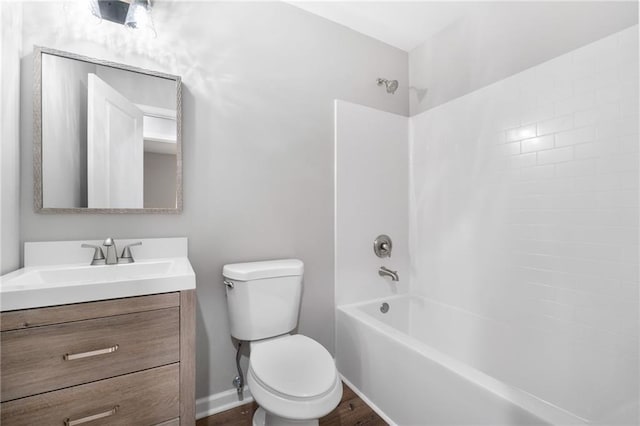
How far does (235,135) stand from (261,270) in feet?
2.63

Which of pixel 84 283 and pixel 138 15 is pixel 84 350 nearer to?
pixel 84 283

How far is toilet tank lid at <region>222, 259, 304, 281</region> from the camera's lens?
1.53 metres

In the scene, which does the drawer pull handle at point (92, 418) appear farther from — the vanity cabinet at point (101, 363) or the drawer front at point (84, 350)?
the drawer front at point (84, 350)

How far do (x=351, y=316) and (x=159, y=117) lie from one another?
1.61m

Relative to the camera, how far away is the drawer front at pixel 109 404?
90 centimetres

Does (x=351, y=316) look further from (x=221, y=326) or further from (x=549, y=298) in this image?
(x=549, y=298)

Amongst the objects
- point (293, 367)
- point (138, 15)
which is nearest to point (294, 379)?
point (293, 367)

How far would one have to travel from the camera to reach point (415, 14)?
6.56ft

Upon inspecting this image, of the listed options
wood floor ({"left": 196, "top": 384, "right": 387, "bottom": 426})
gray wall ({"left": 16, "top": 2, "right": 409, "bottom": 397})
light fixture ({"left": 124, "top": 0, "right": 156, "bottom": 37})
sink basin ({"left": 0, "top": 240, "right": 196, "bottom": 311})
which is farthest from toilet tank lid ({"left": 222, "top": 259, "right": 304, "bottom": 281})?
light fixture ({"left": 124, "top": 0, "right": 156, "bottom": 37})

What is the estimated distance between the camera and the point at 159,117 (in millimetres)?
1529

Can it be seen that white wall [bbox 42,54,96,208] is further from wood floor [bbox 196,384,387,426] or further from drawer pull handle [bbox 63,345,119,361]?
wood floor [bbox 196,384,387,426]

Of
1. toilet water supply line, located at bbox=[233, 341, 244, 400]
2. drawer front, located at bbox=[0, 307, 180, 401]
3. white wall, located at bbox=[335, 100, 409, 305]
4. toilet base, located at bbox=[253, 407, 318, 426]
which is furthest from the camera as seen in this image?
white wall, located at bbox=[335, 100, 409, 305]

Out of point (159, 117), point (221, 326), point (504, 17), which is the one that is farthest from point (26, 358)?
point (504, 17)

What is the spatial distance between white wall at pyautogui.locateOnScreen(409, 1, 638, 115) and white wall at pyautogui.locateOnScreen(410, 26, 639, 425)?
0.08 m
